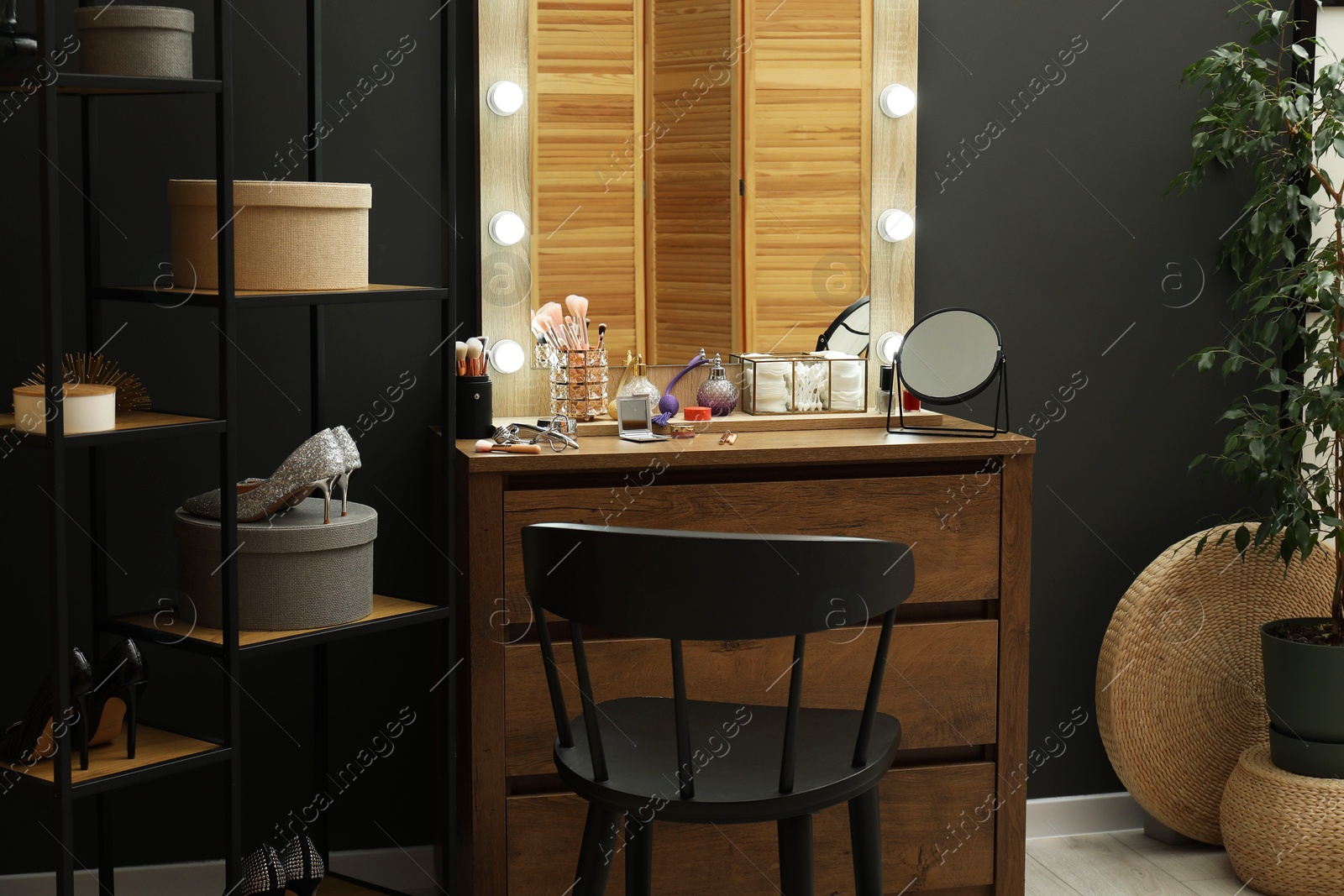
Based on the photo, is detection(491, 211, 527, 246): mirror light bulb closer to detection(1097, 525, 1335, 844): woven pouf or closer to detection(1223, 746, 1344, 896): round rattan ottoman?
detection(1097, 525, 1335, 844): woven pouf

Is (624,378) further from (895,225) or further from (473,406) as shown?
(895,225)

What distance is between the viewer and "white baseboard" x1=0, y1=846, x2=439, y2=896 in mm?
2496

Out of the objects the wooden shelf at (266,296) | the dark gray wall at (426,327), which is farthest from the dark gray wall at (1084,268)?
the wooden shelf at (266,296)

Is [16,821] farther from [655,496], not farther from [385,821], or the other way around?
[655,496]

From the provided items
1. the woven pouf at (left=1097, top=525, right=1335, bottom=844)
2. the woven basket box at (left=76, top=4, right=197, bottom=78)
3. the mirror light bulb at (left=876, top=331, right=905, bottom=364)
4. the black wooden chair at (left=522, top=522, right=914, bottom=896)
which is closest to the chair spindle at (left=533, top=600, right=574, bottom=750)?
the black wooden chair at (left=522, top=522, right=914, bottom=896)

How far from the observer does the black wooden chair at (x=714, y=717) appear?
1.52 m

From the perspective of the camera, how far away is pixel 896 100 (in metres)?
2.71

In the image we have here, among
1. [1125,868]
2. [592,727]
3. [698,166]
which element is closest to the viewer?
[592,727]

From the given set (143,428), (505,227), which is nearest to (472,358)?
(505,227)

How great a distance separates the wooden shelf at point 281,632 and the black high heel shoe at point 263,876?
1.42ft

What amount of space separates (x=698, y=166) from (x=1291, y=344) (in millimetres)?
1271

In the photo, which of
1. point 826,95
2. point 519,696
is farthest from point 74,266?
point 826,95

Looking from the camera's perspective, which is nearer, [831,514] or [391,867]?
[831,514]

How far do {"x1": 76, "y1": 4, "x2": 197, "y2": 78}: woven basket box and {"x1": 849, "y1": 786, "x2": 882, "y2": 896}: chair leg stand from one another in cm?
148
